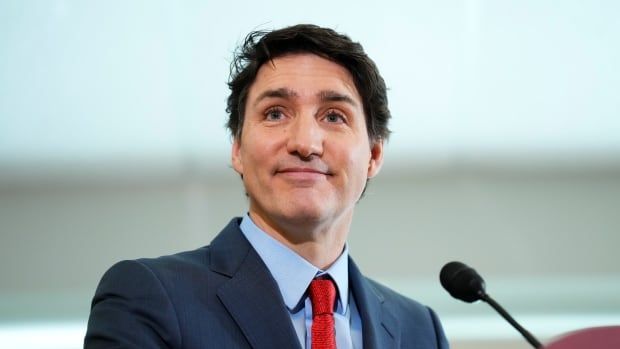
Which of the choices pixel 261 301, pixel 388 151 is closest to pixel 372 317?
pixel 261 301

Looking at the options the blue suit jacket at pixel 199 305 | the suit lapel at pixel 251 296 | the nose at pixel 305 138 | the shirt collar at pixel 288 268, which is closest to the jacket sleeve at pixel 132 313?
the blue suit jacket at pixel 199 305

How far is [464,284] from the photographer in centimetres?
138

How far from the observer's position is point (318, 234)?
159 cm

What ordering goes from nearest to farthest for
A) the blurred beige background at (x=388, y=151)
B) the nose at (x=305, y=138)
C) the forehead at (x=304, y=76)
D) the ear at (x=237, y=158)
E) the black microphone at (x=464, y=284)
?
the black microphone at (x=464, y=284) → the nose at (x=305, y=138) → the forehead at (x=304, y=76) → the ear at (x=237, y=158) → the blurred beige background at (x=388, y=151)

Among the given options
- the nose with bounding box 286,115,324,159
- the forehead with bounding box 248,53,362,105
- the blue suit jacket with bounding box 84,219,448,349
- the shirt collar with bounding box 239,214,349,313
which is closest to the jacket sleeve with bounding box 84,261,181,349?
the blue suit jacket with bounding box 84,219,448,349

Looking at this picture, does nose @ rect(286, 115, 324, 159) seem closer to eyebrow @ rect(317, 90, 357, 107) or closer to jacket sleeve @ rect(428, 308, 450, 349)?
eyebrow @ rect(317, 90, 357, 107)

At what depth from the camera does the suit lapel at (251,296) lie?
54.8 inches

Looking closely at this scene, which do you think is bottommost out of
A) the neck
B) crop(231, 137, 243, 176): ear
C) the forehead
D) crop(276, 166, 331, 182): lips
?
the neck

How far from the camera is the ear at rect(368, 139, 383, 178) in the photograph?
180 centimetres

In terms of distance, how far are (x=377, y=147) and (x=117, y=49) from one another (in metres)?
1.19

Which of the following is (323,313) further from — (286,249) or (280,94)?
(280,94)

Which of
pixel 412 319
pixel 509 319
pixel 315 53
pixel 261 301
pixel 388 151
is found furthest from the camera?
pixel 388 151

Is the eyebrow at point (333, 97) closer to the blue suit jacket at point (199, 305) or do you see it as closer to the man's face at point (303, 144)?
the man's face at point (303, 144)

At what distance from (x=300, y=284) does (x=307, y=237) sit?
4.0 inches
